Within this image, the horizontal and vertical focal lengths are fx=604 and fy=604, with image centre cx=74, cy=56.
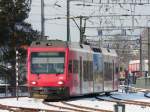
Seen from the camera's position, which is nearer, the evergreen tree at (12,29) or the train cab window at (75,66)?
the train cab window at (75,66)

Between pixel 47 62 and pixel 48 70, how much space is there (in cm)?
42

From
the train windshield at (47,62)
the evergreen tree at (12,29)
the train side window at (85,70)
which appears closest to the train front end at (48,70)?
the train windshield at (47,62)

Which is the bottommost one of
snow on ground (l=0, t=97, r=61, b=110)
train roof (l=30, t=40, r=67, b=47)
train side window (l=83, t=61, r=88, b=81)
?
snow on ground (l=0, t=97, r=61, b=110)

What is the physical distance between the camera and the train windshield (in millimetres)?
30938

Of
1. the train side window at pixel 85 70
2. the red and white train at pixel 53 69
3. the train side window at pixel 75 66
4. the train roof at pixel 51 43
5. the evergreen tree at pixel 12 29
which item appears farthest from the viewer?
the evergreen tree at pixel 12 29

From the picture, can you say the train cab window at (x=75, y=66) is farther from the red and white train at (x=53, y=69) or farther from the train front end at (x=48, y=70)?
the train front end at (x=48, y=70)

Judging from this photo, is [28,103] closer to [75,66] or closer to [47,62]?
[47,62]

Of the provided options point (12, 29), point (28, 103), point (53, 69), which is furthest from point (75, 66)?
point (12, 29)

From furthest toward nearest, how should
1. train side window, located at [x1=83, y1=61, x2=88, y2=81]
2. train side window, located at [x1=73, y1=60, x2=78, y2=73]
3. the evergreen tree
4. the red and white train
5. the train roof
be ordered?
the evergreen tree, train side window, located at [x1=83, y1=61, x2=88, y2=81], train side window, located at [x1=73, y1=60, x2=78, y2=73], the train roof, the red and white train

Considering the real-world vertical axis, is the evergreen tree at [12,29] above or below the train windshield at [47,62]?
above

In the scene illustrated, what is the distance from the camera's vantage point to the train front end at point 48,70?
30.8 meters

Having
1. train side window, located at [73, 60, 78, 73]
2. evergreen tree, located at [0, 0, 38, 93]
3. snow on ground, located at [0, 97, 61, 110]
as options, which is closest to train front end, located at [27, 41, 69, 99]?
snow on ground, located at [0, 97, 61, 110]

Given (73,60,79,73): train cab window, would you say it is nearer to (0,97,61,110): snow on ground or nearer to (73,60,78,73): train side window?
(73,60,78,73): train side window

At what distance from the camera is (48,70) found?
31.1 m
